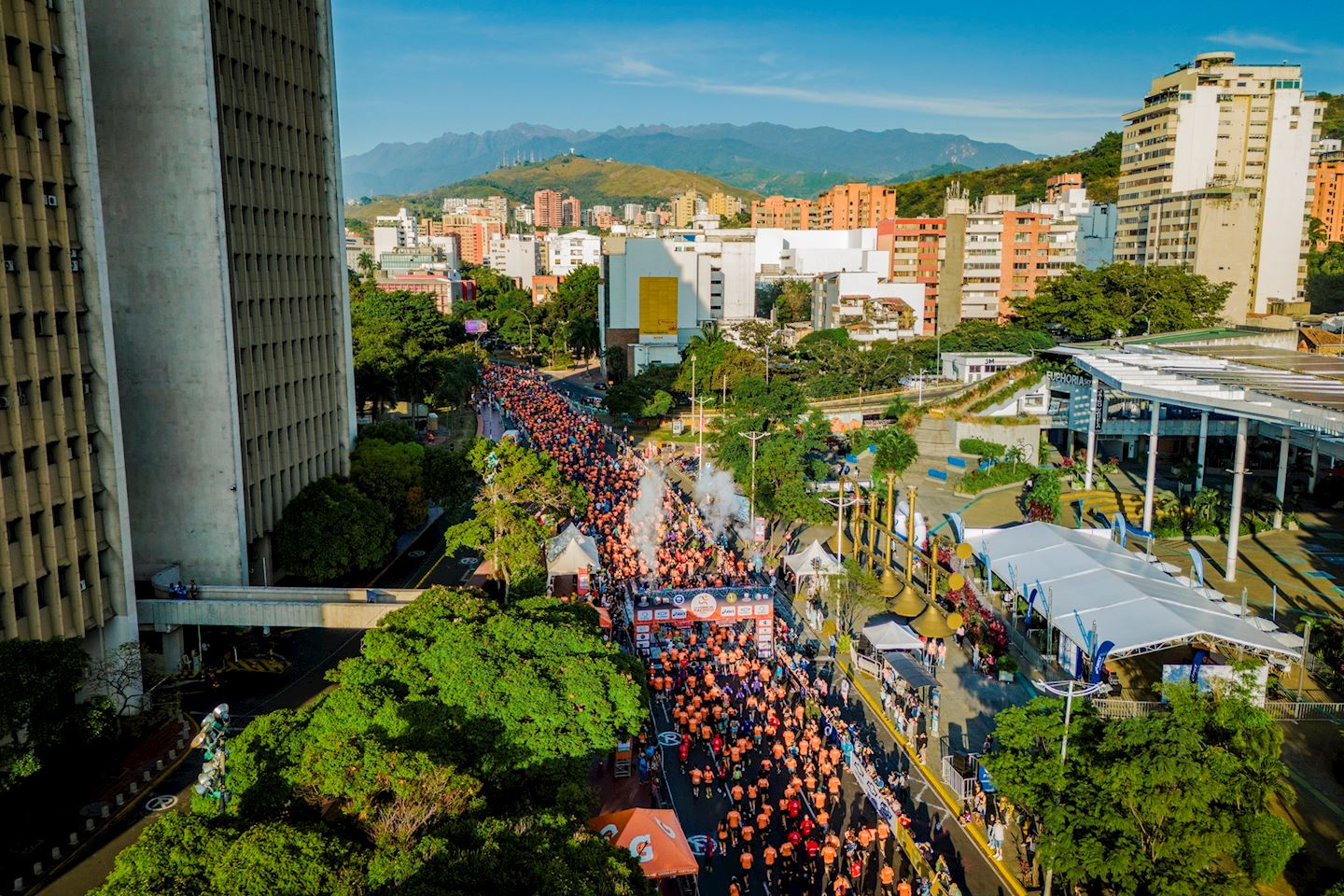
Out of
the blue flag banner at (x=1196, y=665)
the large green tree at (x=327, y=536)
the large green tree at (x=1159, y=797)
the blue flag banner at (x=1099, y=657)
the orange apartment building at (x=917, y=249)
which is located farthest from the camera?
the orange apartment building at (x=917, y=249)

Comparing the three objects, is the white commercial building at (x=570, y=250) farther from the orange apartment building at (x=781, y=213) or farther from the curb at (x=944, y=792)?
the curb at (x=944, y=792)

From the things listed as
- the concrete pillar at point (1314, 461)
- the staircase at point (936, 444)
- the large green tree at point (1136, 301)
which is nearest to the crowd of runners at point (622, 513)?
the staircase at point (936, 444)

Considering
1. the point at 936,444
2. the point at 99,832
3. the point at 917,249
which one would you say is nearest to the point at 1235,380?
the point at 936,444

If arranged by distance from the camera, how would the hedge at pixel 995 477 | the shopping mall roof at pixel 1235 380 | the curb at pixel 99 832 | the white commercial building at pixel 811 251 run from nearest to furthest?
the curb at pixel 99 832, the shopping mall roof at pixel 1235 380, the hedge at pixel 995 477, the white commercial building at pixel 811 251

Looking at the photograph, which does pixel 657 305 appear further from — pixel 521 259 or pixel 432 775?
pixel 521 259

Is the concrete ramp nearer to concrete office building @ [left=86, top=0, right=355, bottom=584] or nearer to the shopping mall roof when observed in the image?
concrete office building @ [left=86, top=0, right=355, bottom=584]

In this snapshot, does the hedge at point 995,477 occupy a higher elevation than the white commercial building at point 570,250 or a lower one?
lower

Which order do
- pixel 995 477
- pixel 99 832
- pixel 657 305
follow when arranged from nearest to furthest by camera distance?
1. pixel 99 832
2. pixel 995 477
3. pixel 657 305
